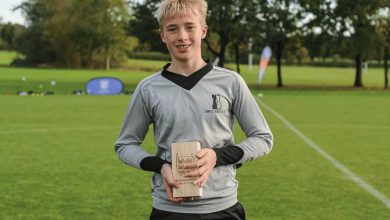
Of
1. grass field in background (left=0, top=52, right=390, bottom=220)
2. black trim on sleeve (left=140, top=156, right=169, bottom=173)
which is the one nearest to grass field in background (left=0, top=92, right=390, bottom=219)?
grass field in background (left=0, top=52, right=390, bottom=220)

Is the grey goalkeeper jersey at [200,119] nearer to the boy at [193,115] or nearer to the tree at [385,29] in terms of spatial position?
the boy at [193,115]

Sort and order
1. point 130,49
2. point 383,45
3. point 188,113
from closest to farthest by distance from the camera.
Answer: point 188,113, point 383,45, point 130,49

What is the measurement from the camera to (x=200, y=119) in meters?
2.76

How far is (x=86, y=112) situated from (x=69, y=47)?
61648 mm

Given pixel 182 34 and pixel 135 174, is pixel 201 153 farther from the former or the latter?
pixel 135 174

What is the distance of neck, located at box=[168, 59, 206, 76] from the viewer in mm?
2818

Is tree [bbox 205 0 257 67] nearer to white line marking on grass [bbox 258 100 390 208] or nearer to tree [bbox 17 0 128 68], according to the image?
white line marking on grass [bbox 258 100 390 208]

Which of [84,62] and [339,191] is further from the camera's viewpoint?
[84,62]

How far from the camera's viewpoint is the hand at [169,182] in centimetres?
257

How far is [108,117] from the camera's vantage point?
706 inches

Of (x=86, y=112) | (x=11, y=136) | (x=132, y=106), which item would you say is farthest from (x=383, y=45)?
(x=132, y=106)

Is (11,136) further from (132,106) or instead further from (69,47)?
(69,47)

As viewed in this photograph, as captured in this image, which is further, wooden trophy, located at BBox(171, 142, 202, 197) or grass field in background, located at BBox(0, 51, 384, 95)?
grass field in background, located at BBox(0, 51, 384, 95)

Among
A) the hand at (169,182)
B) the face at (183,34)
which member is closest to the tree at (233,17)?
the face at (183,34)
